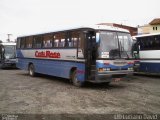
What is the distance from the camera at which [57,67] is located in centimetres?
1648

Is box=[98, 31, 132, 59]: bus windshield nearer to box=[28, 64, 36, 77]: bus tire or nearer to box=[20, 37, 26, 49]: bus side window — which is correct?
box=[28, 64, 36, 77]: bus tire

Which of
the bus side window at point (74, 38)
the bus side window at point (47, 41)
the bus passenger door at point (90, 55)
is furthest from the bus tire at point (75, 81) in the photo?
the bus side window at point (47, 41)

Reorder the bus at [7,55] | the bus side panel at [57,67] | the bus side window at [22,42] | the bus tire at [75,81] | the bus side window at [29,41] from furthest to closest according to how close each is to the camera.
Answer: the bus at [7,55], the bus side window at [22,42], the bus side window at [29,41], the bus tire at [75,81], the bus side panel at [57,67]

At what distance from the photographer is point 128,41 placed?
1427 cm

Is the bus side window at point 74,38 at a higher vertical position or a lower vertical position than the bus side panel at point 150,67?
higher

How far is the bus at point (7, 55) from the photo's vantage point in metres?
30.5

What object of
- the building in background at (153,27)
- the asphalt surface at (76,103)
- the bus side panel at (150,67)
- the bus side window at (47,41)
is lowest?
the asphalt surface at (76,103)

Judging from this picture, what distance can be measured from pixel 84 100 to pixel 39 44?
926cm

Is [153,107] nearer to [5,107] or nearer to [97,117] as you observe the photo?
[97,117]

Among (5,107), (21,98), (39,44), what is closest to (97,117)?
(5,107)

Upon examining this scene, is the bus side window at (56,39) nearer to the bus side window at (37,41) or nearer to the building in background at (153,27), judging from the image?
the bus side window at (37,41)

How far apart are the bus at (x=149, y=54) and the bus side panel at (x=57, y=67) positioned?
6.35 metres

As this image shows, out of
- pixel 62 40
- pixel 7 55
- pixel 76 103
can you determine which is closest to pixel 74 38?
pixel 62 40

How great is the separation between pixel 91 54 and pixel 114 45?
1.19 meters
